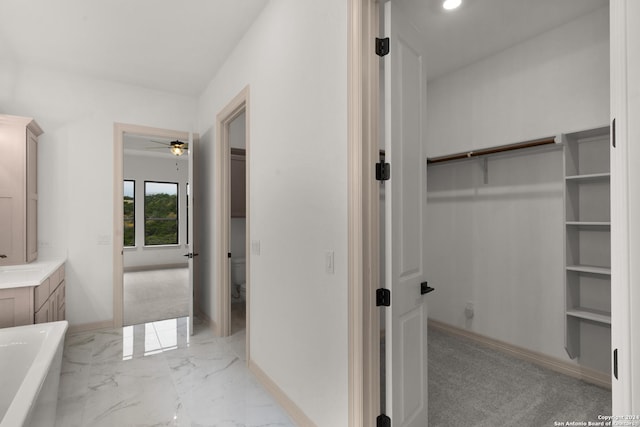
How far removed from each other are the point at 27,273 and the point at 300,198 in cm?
259

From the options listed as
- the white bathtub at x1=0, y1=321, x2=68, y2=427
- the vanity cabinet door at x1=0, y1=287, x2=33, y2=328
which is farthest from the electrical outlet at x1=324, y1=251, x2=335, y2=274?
the vanity cabinet door at x1=0, y1=287, x2=33, y2=328

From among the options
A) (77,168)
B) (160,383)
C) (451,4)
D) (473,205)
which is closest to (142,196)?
(77,168)

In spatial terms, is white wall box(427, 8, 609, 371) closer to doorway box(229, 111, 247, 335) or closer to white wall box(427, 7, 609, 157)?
white wall box(427, 7, 609, 157)

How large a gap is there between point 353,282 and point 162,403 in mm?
1734

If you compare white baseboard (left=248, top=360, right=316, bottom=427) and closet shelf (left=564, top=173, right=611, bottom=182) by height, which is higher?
closet shelf (left=564, top=173, right=611, bottom=182)

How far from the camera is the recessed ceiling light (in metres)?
2.34

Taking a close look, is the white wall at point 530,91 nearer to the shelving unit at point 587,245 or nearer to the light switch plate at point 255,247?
the shelving unit at point 587,245

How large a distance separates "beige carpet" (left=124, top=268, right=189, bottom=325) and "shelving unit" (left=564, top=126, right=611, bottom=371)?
4.31 m

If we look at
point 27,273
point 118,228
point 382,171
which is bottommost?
point 27,273

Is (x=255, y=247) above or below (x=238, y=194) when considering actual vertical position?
below

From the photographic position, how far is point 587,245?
2559 millimetres

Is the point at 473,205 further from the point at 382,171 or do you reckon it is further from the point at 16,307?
the point at 16,307

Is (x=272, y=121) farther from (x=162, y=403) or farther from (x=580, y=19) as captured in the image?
(x=580, y=19)

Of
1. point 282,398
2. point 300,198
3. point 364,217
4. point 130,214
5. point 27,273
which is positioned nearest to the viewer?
point 364,217
